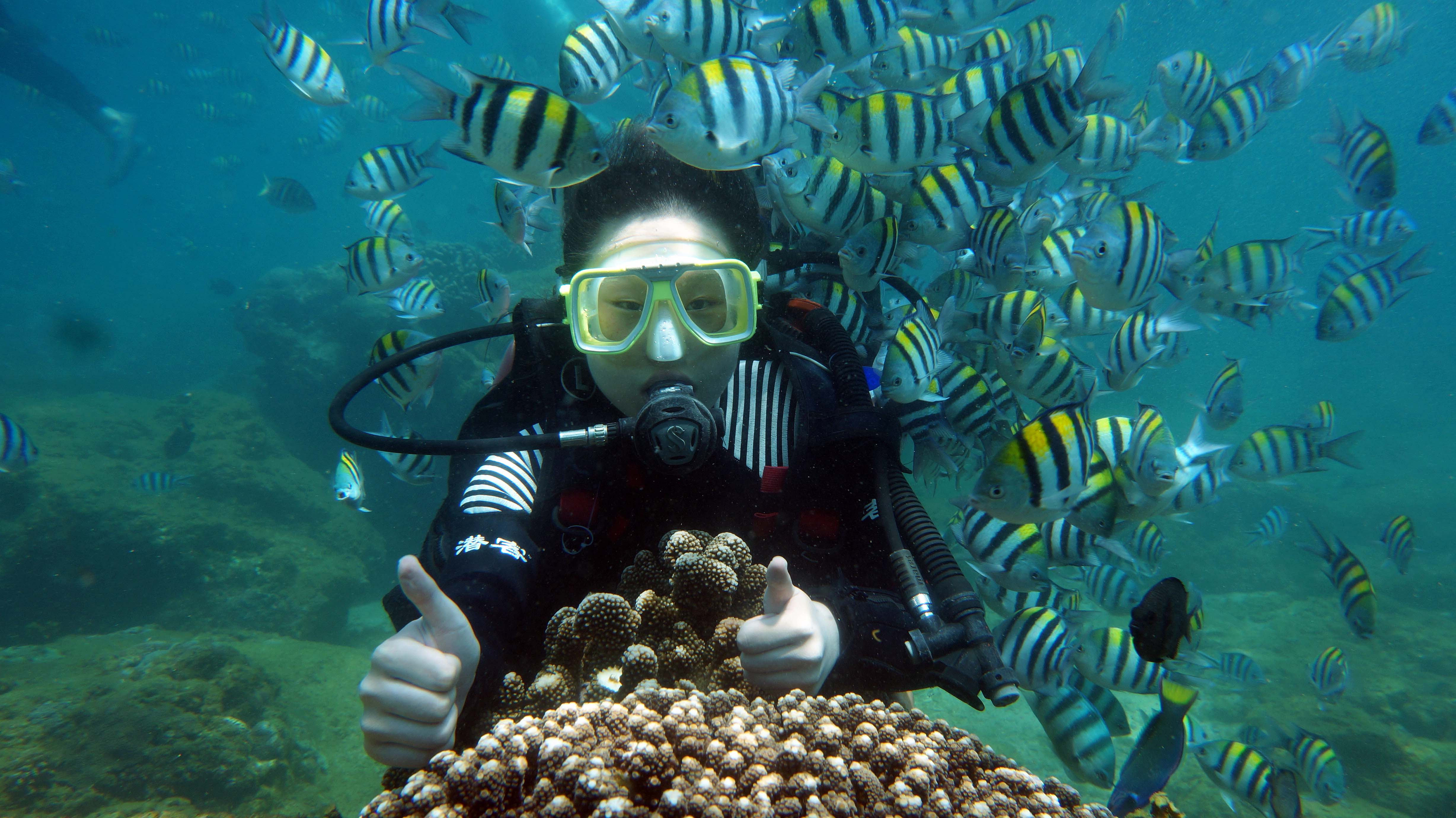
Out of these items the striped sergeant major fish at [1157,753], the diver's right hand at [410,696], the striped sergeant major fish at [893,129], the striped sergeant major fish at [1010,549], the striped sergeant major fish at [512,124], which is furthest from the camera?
the striped sergeant major fish at [1010,549]

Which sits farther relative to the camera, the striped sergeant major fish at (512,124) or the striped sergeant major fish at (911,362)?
the striped sergeant major fish at (911,362)

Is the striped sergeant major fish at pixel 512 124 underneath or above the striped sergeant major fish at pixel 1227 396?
above

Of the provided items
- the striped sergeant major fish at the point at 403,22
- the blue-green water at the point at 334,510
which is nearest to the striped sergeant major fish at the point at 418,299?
the striped sergeant major fish at the point at 403,22

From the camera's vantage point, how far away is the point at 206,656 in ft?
19.9

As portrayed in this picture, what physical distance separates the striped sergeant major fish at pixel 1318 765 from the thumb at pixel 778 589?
478 cm

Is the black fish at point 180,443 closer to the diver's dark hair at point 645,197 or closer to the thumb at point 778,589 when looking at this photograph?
the diver's dark hair at point 645,197

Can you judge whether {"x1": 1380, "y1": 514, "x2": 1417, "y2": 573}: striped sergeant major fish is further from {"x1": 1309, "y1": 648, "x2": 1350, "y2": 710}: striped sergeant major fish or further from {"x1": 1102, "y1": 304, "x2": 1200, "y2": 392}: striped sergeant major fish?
{"x1": 1102, "y1": 304, "x2": 1200, "y2": 392}: striped sergeant major fish

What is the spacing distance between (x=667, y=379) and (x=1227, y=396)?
3.84 m

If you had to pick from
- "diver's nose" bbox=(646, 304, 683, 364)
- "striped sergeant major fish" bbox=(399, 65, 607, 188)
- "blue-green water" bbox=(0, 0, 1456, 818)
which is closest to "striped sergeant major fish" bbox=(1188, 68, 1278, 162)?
"blue-green water" bbox=(0, 0, 1456, 818)

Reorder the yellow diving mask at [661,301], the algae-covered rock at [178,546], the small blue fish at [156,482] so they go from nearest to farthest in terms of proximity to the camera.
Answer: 1. the yellow diving mask at [661,301]
2. the small blue fish at [156,482]
3. the algae-covered rock at [178,546]

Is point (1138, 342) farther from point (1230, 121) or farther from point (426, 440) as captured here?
point (426, 440)

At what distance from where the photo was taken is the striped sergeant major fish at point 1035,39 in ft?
13.7

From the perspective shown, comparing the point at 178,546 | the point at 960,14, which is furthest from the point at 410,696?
the point at 178,546

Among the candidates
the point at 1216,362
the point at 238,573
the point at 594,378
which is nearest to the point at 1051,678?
the point at 594,378
